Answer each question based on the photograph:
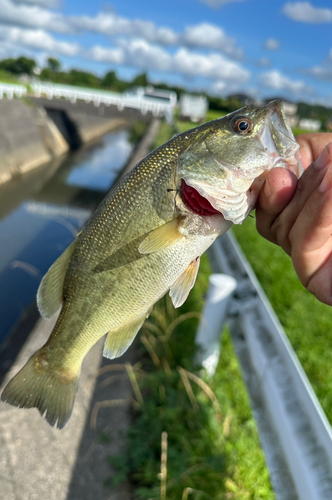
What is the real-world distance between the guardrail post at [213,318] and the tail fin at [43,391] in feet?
5.91

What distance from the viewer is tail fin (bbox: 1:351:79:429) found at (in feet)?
7.00

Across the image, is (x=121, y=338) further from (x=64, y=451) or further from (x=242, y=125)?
(x=64, y=451)

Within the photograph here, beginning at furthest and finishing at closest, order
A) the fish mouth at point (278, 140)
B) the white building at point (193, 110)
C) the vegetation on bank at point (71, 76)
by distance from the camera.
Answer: the vegetation on bank at point (71, 76) < the white building at point (193, 110) < the fish mouth at point (278, 140)

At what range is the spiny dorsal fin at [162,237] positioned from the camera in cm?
201

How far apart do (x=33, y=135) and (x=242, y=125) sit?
96.8ft

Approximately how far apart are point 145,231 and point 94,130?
150 ft

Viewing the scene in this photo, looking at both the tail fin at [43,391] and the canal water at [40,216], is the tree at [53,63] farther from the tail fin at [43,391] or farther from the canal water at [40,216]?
the tail fin at [43,391]

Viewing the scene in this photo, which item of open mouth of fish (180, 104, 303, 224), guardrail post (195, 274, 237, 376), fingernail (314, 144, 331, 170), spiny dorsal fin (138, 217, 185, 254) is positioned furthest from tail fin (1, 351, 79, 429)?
fingernail (314, 144, 331, 170)

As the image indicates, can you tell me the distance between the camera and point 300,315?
15.7 ft

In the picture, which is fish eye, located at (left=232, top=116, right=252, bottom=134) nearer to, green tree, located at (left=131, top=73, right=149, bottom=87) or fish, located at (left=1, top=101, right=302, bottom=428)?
fish, located at (left=1, top=101, right=302, bottom=428)

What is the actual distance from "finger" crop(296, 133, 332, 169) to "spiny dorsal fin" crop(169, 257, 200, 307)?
0.94 meters

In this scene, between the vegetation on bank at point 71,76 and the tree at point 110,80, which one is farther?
the tree at point 110,80

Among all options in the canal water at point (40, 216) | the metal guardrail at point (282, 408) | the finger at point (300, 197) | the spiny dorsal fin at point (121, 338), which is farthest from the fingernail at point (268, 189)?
the canal water at point (40, 216)

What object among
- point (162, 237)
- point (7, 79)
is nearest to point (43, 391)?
point (162, 237)
